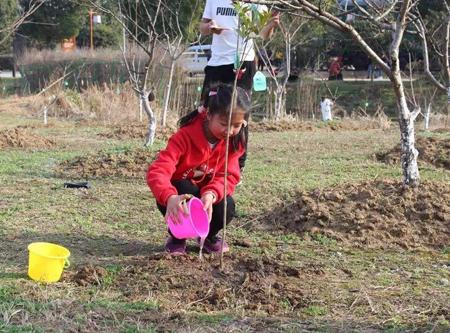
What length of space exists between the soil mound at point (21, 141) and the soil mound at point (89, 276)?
19.2 ft

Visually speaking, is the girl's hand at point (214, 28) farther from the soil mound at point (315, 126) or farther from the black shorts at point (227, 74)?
the soil mound at point (315, 126)

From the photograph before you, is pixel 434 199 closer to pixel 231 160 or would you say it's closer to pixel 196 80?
pixel 231 160

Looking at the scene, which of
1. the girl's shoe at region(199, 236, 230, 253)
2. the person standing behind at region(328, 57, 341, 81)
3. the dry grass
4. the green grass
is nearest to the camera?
the girl's shoe at region(199, 236, 230, 253)

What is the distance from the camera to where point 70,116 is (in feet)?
49.6

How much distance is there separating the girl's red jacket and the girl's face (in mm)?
152

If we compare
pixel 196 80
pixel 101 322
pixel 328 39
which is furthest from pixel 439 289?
pixel 328 39

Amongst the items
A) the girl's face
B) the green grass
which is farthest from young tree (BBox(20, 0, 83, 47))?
the girl's face

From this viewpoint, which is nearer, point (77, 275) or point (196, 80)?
point (77, 275)

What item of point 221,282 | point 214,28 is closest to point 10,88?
point 214,28

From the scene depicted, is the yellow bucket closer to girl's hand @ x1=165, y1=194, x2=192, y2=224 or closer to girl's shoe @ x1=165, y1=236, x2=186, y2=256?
girl's hand @ x1=165, y1=194, x2=192, y2=224

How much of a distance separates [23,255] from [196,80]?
16.0m

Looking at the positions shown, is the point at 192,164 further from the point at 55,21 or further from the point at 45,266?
the point at 55,21

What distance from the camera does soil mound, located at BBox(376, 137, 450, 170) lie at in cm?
702

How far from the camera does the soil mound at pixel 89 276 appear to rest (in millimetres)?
3184
